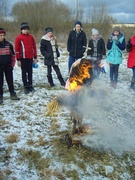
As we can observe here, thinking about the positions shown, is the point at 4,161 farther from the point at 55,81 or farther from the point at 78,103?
the point at 55,81

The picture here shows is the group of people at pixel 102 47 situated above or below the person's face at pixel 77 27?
below

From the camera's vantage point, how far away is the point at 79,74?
4023mm

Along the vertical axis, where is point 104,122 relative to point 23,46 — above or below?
below

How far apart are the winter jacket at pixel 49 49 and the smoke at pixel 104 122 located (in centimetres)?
203

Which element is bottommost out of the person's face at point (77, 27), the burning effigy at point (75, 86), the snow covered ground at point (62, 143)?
the snow covered ground at point (62, 143)

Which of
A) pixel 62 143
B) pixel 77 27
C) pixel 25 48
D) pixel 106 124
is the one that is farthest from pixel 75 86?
pixel 77 27

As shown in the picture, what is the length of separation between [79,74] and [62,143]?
1318 mm

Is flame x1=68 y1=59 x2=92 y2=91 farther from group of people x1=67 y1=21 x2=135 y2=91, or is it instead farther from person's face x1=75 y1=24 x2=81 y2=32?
person's face x1=75 y1=24 x2=81 y2=32

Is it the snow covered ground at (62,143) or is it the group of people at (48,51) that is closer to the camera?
the snow covered ground at (62,143)

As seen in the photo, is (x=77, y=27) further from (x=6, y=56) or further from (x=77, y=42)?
(x=6, y=56)

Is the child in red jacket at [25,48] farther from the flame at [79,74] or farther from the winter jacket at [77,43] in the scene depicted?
the flame at [79,74]

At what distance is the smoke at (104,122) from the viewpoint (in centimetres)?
420

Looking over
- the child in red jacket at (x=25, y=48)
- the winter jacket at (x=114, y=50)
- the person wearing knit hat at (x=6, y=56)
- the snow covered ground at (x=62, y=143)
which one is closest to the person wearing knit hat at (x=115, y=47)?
the winter jacket at (x=114, y=50)

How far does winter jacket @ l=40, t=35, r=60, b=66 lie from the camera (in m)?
6.56
